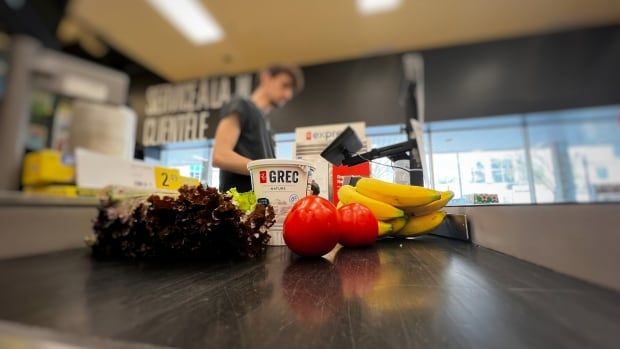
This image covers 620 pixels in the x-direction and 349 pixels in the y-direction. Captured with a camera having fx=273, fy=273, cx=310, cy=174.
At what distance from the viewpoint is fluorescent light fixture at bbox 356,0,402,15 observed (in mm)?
2010

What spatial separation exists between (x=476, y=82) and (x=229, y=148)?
2.22 metres

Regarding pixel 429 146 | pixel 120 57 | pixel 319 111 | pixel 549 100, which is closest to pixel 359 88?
pixel 319 111

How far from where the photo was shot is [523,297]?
242mm

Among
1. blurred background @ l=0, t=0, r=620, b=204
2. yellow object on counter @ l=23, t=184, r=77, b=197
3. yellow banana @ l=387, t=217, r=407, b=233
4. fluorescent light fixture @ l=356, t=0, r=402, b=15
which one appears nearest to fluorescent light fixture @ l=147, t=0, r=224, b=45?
blurred background @ l=0, t=0, r=620, b=204

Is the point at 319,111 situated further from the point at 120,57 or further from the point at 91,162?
the point at 91,162

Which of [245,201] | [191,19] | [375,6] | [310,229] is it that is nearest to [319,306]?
[310,229]

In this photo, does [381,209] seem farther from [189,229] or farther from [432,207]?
[189,229]

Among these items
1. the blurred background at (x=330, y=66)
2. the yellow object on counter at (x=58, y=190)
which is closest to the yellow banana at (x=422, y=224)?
the blurred background at (x=330, y=66)

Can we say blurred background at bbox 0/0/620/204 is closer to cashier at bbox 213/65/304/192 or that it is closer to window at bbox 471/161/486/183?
cashier at bbox 213/65/304/192

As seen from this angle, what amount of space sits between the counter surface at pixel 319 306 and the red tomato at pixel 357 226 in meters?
Answer: 0.21

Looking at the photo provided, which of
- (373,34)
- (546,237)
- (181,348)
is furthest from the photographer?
(373,34)

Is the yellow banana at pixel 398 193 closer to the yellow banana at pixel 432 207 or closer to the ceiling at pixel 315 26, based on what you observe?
the yellow banana at pixel 432 207

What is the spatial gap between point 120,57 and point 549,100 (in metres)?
3.34

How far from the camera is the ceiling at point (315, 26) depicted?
6.61 ft
